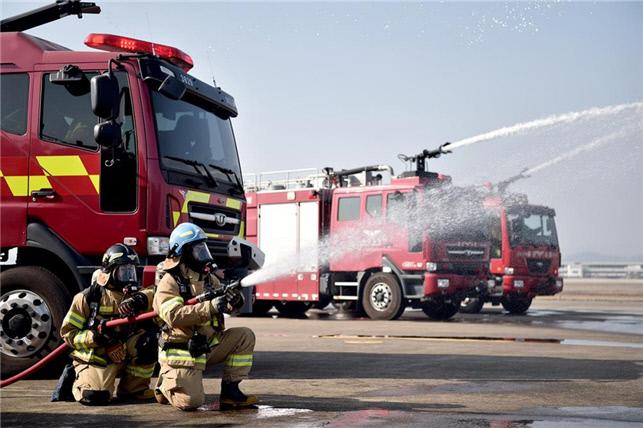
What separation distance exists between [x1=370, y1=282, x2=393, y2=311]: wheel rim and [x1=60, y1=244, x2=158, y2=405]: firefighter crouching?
11.2 meters

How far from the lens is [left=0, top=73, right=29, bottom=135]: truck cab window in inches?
324

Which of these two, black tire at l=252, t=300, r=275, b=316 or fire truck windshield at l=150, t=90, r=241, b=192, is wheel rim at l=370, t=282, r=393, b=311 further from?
fire truck windshield at l=150, t=90, r=241, b=192

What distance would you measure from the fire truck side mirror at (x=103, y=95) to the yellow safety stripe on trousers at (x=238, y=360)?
2.44 meters

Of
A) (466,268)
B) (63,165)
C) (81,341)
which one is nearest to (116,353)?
(81,341)

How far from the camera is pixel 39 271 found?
26.4 ft

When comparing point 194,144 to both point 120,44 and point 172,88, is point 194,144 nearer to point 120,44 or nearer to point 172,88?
point 172,88

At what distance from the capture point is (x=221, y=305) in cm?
620

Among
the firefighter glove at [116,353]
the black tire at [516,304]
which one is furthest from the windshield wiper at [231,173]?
the black tire at [516,304]

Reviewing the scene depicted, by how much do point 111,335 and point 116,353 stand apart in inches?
6.3

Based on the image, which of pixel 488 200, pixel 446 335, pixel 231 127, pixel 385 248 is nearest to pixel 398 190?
pixel 385 248

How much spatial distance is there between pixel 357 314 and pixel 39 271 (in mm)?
11937

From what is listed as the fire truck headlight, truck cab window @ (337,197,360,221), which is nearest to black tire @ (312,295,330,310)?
truck cab window @ (337,197,360,221)

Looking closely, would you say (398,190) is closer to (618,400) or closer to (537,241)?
(537,241)

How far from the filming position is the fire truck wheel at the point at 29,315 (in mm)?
7840
